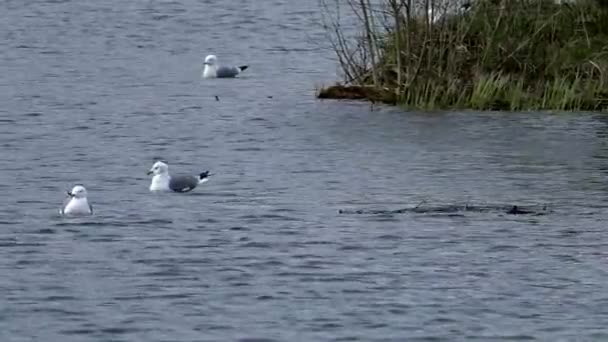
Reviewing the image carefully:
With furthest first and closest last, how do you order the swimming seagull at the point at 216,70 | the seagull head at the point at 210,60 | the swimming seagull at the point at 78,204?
the swimming seagull at the point at 216,70, the seagull head at the point at 210,60, the swimming seagull at the point at 78,204

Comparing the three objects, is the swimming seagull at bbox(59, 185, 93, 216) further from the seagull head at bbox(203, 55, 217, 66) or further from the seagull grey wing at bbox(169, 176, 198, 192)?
the seagull head at bbox(203, 55, 217, 66)

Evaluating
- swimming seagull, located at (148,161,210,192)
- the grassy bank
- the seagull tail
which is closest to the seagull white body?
swimming seagull, located at (148,161,210,192)

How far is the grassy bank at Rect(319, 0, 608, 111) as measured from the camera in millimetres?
23375

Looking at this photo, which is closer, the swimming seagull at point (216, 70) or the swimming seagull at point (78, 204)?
the swimming seagull at point (78, 204)

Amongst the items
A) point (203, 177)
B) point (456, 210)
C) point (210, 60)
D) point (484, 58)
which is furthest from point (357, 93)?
point (456, 210)

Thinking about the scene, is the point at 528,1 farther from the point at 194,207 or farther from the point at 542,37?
the point at 194,207

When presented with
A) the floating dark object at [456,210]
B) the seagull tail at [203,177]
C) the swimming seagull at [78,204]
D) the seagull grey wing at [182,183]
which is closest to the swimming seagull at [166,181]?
the seagull grey wing at [182,183]

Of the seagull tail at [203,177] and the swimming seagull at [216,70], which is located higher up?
the seagull tail at [203,177]

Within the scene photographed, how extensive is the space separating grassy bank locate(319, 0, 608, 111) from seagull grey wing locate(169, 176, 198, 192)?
5827 millimetres

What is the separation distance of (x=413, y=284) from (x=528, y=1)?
11.2 meters

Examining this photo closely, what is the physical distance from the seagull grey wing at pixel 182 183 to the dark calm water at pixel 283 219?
10cm

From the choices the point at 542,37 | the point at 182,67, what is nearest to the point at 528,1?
the point at 542,37

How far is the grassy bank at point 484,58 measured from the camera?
2338cm

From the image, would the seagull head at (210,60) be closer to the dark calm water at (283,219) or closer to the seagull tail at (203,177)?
the dark calm water at (283,219)
